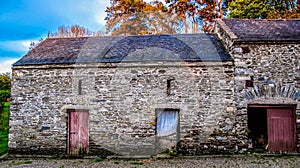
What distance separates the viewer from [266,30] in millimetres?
10375

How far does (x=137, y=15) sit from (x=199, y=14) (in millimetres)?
5652

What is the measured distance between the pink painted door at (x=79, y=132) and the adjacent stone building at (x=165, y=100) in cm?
4

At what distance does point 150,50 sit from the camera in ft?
34.8

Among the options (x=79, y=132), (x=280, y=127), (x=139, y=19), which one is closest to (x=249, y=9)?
(x=139, y=19)

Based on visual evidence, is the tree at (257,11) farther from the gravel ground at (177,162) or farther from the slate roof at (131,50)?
the gravel ground at (177,162)

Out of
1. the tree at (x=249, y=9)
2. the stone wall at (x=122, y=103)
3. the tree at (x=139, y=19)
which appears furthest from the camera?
the tree at (x=139, y=19)

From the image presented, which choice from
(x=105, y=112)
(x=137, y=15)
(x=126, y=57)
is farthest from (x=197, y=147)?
(x=137, y=15)

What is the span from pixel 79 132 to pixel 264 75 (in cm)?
740

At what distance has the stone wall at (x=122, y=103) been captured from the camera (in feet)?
30.9

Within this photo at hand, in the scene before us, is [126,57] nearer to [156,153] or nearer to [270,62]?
[156,153]

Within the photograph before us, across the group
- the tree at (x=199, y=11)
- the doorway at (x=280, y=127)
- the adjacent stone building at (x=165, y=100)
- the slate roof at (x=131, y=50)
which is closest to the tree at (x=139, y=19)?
the tree at (x=199, y=11)

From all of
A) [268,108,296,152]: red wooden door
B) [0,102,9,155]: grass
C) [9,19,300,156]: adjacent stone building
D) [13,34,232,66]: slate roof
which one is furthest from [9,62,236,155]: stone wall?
[268,108,296,152]: red wooden door

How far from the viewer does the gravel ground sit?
25.9ft

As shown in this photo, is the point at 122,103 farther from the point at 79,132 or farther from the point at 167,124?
the point at 79,132
